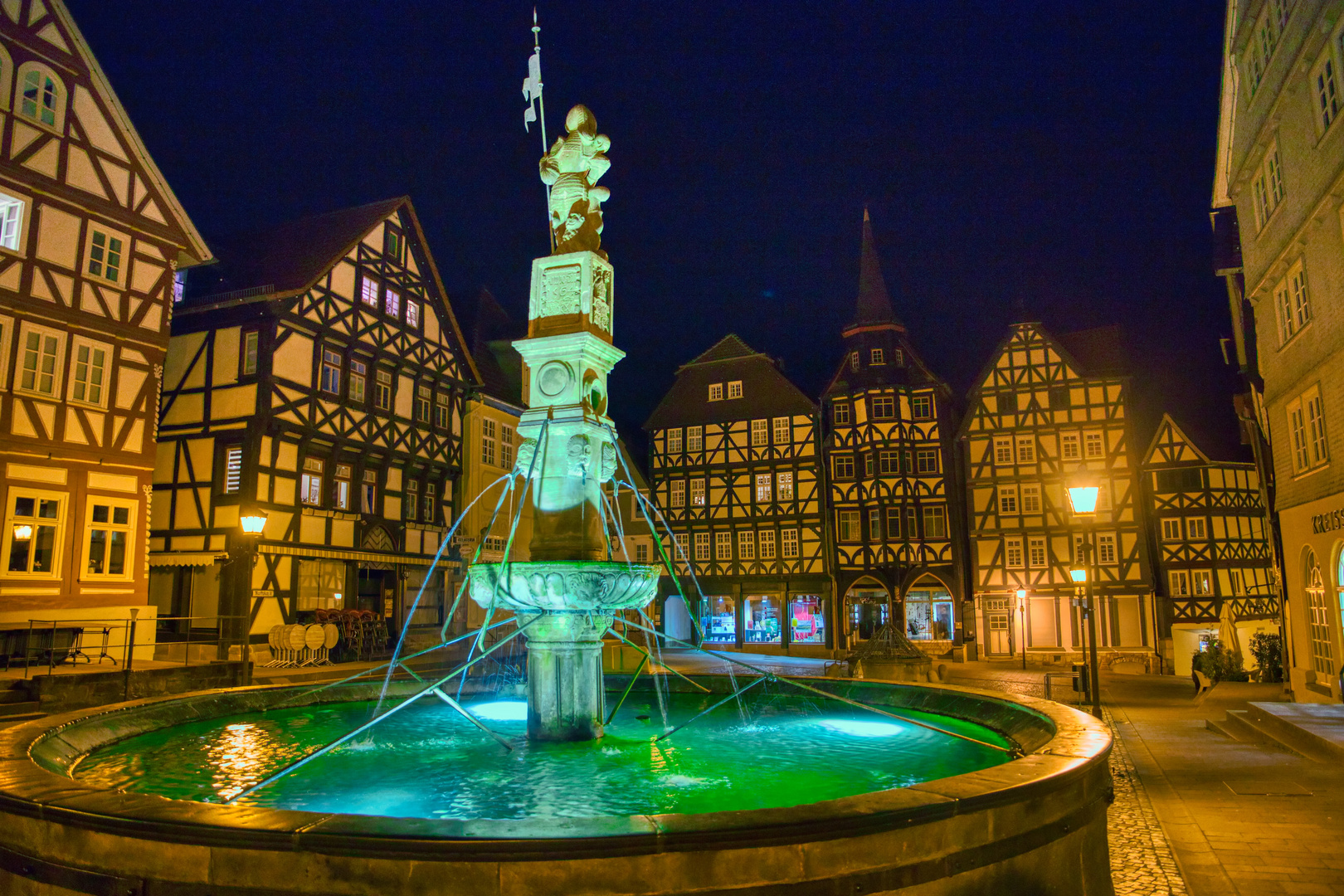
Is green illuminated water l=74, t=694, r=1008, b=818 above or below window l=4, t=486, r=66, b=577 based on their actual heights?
below

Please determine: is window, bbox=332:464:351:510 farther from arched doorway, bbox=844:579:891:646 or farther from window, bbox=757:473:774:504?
arched doorway, bbox=844:579:891:646

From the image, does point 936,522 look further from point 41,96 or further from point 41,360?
point 41,96

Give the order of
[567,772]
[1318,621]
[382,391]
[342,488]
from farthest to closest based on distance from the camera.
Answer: [382,391] < [342,488] < [1318,621] < [567,772]

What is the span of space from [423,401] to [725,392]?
57.9 feet

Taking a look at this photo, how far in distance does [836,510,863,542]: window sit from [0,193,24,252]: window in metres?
33.6

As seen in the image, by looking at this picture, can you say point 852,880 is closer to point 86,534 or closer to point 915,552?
point 86,534

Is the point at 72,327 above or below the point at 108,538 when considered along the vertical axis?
above

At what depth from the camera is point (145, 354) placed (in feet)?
77.2

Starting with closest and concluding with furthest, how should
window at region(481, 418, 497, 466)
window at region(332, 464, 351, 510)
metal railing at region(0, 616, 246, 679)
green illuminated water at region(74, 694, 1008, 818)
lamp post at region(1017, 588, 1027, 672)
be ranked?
1. green illuminated water at region(74, 694, 1008, 818)
2. metal railing at region(0, 616, 246, 679)
3. window at region(332, 464, 351, 510)
4. window at region(481, 418, 497, 466)
5. lamp post at region(1017, 588, 1027, 672)

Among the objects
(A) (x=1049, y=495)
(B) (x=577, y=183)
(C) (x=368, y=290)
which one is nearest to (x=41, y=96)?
(C) (x=368, y=290)

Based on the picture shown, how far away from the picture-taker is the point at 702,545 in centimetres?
4659

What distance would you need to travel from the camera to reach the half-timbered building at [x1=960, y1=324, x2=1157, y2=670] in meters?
39.8

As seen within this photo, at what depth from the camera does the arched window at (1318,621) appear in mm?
17859

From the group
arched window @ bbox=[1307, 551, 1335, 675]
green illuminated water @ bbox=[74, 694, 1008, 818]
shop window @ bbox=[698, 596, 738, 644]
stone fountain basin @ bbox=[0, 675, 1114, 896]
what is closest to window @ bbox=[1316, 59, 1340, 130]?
arched window @ bbox=[1307, 551, 1335, 675]
